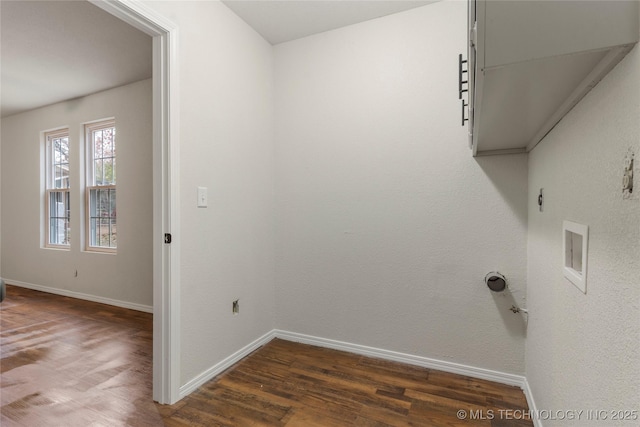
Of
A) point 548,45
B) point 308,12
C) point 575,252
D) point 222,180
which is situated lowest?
point 575,252

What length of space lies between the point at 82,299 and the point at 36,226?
57.0 inches

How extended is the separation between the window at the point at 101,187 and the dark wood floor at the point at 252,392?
4.76 feet

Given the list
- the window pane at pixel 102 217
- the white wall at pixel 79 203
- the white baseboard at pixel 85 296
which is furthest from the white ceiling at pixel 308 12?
the white baseboard at pixel 85 296

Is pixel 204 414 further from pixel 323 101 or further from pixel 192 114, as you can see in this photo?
pixel 323 101

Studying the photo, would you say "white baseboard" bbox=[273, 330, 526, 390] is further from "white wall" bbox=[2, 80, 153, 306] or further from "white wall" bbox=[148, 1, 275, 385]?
"white wall" bbox=[2, 80, 153, 306]

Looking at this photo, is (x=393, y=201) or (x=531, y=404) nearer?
(x=531, y=404)

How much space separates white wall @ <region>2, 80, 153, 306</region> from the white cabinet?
336 cm

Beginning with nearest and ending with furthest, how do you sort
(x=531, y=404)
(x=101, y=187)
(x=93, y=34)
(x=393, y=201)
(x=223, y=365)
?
(x=531, y=404)
(x=223, y=365)
(x=393, y=201)
(x=93, y=34)
(x=101, y=187)

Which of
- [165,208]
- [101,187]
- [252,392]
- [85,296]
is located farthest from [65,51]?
[252,392]

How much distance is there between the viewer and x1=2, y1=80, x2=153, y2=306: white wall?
335 centimetres

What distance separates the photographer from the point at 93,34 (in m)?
2.47

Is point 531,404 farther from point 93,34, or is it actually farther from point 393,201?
point 93,34

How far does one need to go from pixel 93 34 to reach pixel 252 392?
9.55 ft

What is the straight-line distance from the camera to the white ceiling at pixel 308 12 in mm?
2070
